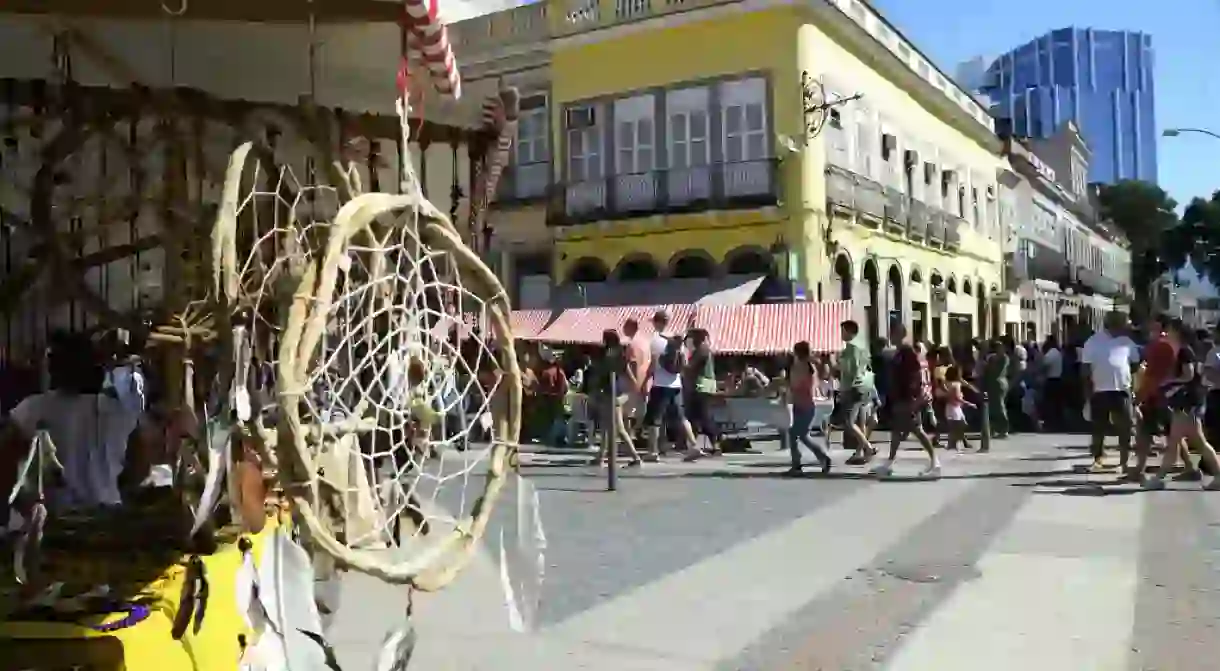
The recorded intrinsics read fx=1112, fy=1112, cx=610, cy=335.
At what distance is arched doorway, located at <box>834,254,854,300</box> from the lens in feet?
75.0

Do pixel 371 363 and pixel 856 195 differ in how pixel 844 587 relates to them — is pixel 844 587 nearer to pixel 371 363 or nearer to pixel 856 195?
pixel 371 363

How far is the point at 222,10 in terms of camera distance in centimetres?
325

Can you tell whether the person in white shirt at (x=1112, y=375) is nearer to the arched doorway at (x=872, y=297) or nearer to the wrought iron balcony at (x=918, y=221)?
the arched doorway at (x=872, y=297)

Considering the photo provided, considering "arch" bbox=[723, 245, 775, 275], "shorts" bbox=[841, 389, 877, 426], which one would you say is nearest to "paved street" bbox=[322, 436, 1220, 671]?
"shorts" bbox=[841, 389, 877, 426]

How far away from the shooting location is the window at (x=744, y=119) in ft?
71.5

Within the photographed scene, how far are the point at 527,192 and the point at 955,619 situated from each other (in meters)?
19.7

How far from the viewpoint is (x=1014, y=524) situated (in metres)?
8.15

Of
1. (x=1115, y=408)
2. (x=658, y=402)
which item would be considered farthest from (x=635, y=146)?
(x=1115, y=408)

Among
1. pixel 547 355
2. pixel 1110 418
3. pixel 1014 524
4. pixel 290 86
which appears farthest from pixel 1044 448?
pixel 290 86

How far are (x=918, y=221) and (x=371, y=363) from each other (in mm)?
25818

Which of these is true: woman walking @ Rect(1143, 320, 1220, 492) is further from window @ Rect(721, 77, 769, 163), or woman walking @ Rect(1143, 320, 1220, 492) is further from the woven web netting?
window @ Rect(721, 77, 769, 163)

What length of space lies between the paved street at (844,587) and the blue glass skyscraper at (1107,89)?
75.4 meters

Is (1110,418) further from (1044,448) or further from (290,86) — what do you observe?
Result: (290,86)

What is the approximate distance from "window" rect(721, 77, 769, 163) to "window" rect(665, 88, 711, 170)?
40 cm
